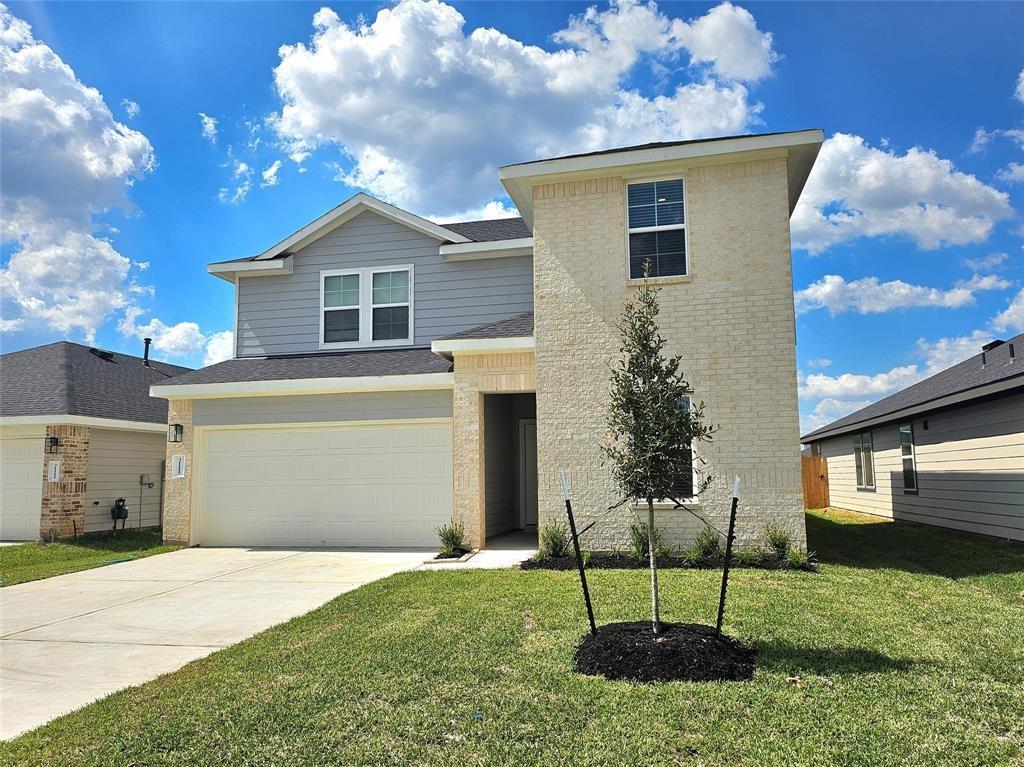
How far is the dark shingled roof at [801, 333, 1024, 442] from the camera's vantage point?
1215cm

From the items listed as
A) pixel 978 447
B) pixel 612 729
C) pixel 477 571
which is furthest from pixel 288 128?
pixel 978 447

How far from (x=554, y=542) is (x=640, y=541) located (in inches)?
51.6

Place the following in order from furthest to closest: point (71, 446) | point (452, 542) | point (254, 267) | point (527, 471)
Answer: point (254, 267) → point (527, 471) → point (71, 446) → point (452, 542)

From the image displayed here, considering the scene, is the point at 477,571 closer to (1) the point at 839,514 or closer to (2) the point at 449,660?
(2) the point at 449,660

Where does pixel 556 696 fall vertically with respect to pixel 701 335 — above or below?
below

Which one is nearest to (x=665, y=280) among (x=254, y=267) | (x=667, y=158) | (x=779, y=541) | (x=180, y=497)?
(x=667, y=158)

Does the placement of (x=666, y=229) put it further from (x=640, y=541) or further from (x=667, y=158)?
(x=640, y=541)

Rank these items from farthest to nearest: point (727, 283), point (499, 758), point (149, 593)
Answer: point (727, 283)
point (149, 593)
point (499, 758)

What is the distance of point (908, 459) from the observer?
17.0m

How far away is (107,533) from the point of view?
623 inches

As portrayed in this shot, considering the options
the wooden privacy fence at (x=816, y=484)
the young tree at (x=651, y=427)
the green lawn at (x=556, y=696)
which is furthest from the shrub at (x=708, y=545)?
the wooden privacy fence at (x=816, y=484)

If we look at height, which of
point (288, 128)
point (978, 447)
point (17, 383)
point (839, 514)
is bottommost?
point (839, 514)

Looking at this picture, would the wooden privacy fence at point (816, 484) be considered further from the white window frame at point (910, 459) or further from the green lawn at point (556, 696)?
the green lawn at point (556, 696)

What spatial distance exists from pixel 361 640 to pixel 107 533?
12429 millimetres
